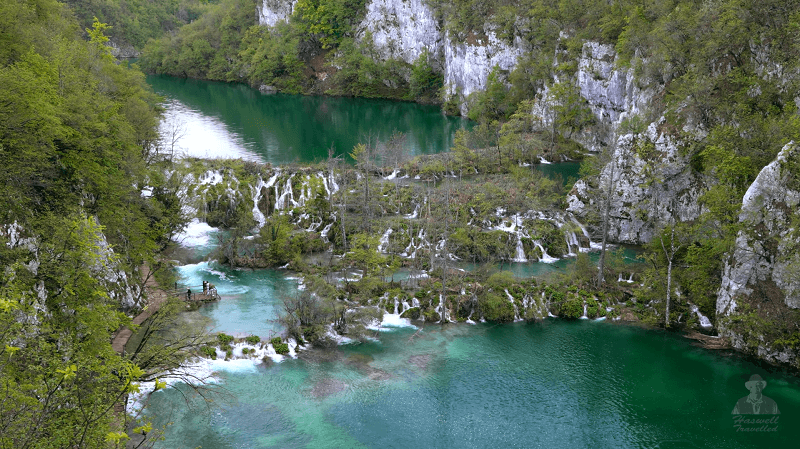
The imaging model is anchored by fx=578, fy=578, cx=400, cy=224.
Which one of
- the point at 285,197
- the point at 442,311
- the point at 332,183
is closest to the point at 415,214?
the point at 332,183

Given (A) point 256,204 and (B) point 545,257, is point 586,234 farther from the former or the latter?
(A) point 256,204

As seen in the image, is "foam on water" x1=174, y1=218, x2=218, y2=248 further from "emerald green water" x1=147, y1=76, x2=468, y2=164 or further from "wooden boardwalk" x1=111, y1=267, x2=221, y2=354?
"emerald green water" x1=147, y1=76, x2=468, y2=164

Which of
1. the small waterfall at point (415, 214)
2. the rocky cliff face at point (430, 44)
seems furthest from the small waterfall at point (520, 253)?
the rocky cliff face at point (430, 44)

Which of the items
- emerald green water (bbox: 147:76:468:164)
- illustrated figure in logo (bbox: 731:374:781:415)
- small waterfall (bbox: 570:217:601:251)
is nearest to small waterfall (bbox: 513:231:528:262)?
small waterfall (bbox: 570:217:601:251)

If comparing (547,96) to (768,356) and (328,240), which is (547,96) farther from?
(768,356)

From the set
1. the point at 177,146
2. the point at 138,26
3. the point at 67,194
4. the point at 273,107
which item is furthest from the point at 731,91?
the point at 138,26

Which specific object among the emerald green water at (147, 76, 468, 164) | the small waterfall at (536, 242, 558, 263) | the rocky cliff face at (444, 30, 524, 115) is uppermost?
the rocky cliff face at (444, 30, 524, 115)
